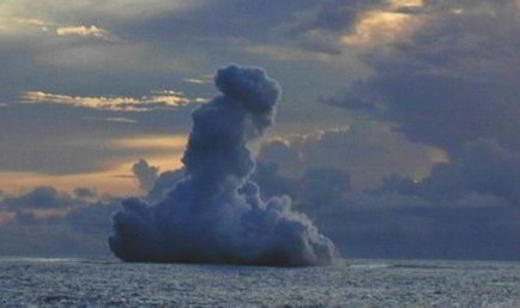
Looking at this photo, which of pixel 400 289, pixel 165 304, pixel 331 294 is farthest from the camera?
pixel 400 289

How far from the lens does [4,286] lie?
153 meters

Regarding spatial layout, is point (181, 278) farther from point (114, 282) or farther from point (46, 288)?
point (46, 288)

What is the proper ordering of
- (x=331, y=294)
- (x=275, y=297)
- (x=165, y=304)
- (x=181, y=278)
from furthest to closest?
1. (x=181, y=278)
2. (x=331, y=294)
3. (x=275, y=297)
4. (x=165, y=304)

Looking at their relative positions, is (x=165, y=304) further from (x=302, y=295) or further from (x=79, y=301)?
(x=302, y=295)

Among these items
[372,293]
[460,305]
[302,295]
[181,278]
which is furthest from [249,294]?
[181,278]

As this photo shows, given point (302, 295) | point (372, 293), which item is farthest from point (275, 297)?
point (372, 293)

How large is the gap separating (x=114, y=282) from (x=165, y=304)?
5342cm

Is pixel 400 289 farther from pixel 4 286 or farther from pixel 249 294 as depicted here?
pixel 4 286

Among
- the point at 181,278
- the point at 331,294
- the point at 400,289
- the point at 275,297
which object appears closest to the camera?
the point at 275,297

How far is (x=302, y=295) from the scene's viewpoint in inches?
5640

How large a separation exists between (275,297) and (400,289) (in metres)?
34.7

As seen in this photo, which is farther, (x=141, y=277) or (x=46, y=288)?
(x=141, y=277)

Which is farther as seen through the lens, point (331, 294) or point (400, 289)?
point (400, 289)

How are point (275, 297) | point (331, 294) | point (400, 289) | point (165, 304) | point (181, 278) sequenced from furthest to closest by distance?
point (181, 278) → point (400, 289) → point (331, 294) → point (275, 297) → point (165, 304)
